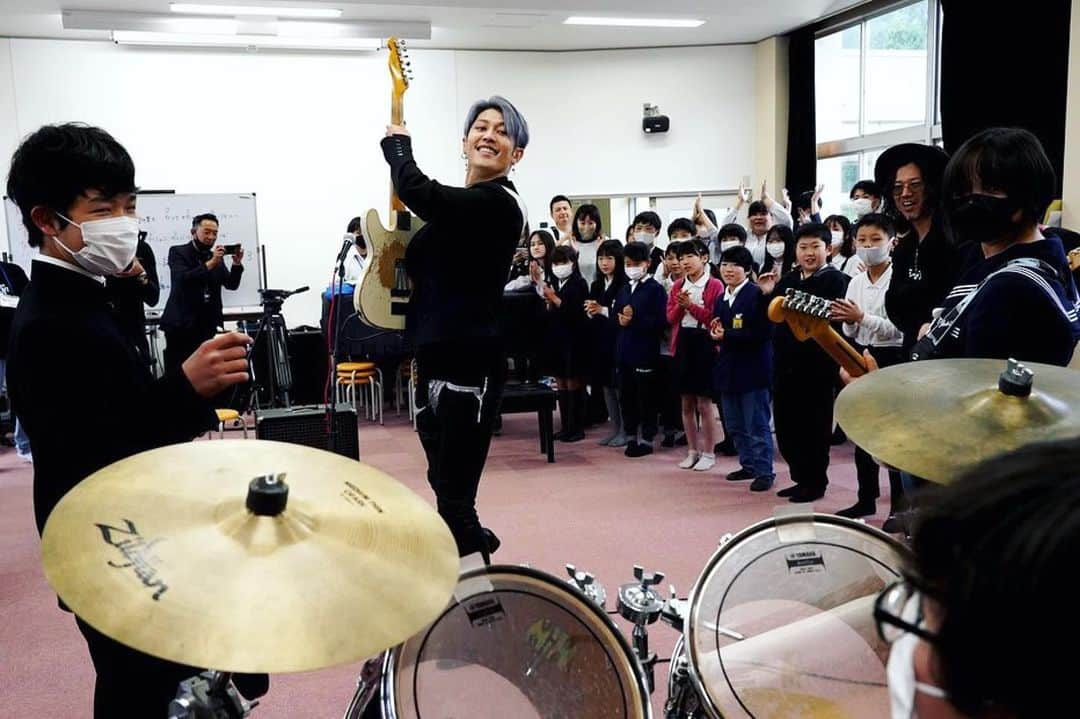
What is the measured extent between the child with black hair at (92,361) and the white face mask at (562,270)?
486cm

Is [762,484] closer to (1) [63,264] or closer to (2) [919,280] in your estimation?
(2) [919,280]

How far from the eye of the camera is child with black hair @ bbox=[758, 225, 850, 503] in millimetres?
4266

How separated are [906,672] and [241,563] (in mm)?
727

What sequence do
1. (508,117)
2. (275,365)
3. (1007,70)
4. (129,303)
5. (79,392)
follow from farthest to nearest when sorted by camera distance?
(275,365)
(1007,70)
(508,117)
(129,303)
(79,392)

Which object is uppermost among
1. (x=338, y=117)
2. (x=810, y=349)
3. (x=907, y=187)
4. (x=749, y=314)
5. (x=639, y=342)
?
(x=338, y=117)

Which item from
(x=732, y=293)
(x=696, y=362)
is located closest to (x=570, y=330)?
(x=696, y=362)

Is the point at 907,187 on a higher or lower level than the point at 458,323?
higher

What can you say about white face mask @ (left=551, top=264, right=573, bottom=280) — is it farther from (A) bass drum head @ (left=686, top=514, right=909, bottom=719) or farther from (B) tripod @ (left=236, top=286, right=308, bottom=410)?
(A) bass drum head @ (left=686, top=514, right=909, bottom=719)

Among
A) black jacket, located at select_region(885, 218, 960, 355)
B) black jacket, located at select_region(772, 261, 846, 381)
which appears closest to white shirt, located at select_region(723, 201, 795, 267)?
black jacket, located at select_region(772, 261, 846, 381)

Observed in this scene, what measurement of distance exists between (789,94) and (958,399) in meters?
9.25

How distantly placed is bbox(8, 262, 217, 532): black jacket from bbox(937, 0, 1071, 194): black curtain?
6920 mm

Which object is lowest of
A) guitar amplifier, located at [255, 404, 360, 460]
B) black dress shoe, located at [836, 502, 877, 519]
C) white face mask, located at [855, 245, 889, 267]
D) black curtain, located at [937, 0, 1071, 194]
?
black dress shoe, located at [836, 502, 877, 519]

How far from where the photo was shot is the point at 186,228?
8.21 metres

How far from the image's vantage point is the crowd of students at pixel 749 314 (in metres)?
2.86
